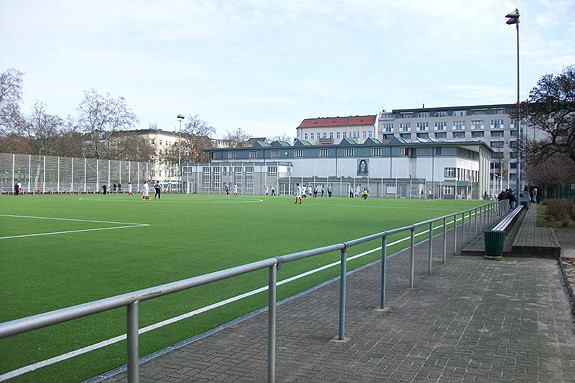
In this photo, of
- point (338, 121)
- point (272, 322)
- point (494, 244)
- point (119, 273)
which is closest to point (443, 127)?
point (338, 121)

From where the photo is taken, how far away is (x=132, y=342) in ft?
9.32

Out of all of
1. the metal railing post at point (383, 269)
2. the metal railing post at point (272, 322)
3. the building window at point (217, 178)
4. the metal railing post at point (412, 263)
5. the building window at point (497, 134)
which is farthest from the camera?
the building window at point (497, 134)

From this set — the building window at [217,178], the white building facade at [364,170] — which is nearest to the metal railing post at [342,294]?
the white building facade at [364,170]

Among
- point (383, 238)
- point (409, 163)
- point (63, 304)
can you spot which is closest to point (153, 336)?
point (63, 304)

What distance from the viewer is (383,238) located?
711 cm

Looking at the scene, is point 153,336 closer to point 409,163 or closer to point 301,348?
point 301,348

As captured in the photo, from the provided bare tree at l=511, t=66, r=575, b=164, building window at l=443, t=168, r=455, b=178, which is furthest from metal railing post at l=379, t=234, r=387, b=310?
building window at l=443, t=168, r=455, b=178

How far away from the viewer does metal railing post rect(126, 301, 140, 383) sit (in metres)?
2.80

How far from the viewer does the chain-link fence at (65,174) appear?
5806 centimetres

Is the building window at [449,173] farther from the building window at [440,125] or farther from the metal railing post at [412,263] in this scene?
the metal railing post at [412,263]

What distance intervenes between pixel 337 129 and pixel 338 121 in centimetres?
256

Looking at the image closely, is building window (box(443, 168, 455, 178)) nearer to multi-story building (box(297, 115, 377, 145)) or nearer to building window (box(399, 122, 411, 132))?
multi-story building (box(297, 115, 377, 145))

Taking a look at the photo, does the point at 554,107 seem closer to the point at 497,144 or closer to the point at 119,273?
the point at 119,273

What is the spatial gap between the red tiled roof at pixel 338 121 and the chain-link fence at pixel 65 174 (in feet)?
230
